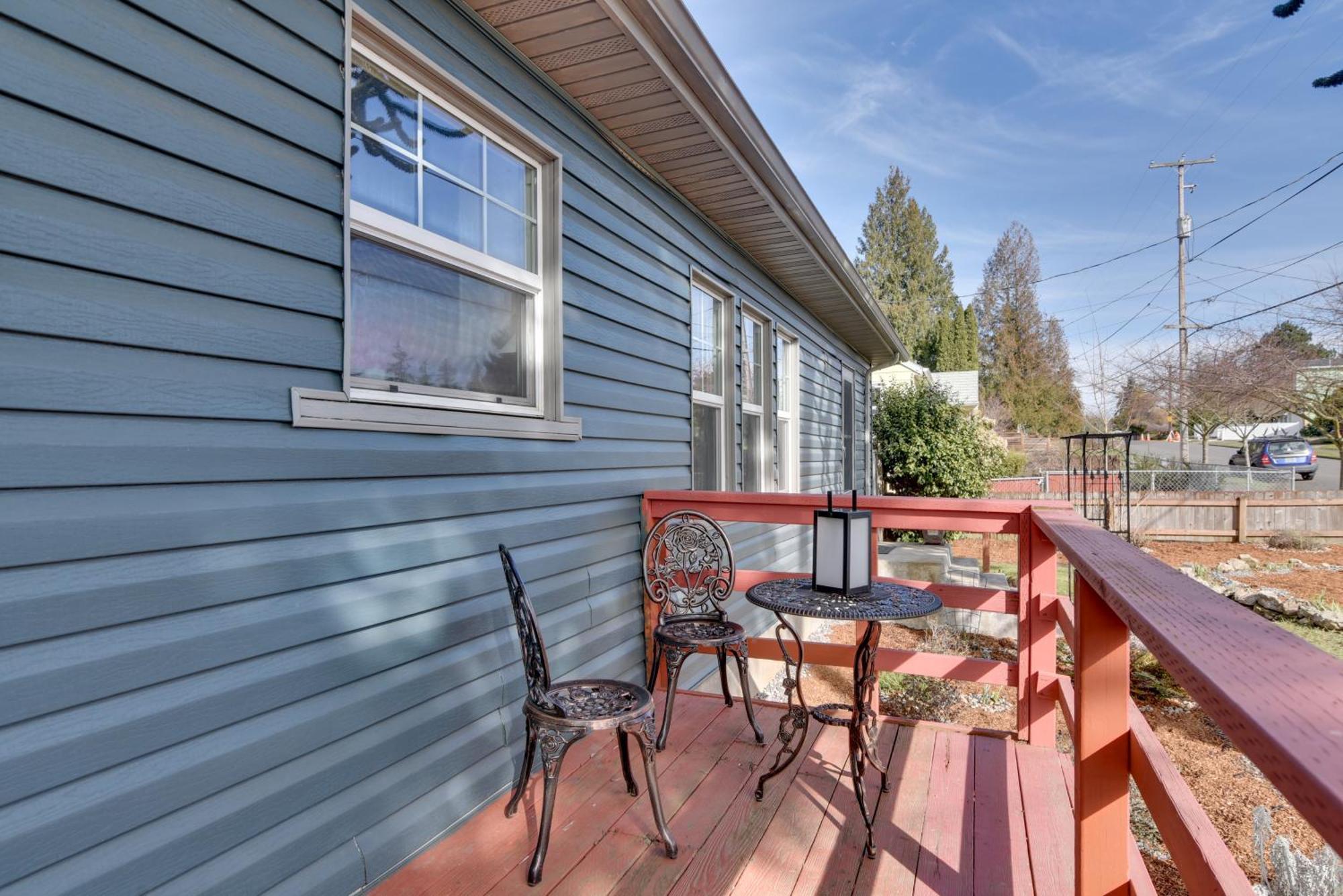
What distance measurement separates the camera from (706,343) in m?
4.57

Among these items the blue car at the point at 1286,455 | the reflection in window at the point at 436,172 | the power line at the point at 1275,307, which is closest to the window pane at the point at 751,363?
the reflection in window at the point at 436,172

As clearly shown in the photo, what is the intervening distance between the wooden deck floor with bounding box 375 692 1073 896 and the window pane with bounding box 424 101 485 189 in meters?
2.06

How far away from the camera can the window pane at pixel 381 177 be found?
1.92 metres

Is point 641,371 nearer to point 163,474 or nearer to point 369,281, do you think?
point 369,281

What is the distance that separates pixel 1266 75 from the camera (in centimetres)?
2056

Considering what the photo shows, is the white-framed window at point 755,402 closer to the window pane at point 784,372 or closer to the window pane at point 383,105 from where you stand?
the window pane at point 784,372

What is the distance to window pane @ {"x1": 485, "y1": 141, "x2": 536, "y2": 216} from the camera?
8.08 feet

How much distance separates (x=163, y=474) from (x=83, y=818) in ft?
2.02


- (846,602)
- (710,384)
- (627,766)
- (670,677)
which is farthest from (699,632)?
(710,384)

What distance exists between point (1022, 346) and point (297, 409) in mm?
35103

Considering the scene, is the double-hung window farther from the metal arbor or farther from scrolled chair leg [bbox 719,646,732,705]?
the metal arbor

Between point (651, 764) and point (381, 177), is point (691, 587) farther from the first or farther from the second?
point (381, 177)

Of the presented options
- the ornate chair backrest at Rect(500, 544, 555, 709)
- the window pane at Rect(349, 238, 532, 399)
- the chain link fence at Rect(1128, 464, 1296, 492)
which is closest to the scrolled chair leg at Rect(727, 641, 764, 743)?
the ornate chair backrest at Rect(500, 544, 555, 709)

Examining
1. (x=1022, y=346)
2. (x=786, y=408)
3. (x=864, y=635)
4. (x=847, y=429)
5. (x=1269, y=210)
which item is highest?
(x=1269, y=210)
